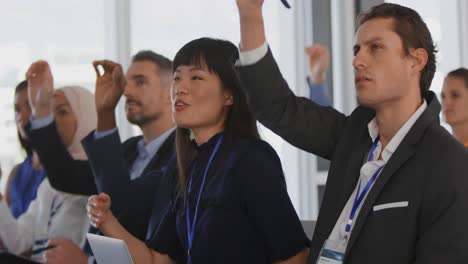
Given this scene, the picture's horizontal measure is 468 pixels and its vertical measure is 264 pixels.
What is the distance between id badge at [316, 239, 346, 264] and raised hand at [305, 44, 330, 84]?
115cm

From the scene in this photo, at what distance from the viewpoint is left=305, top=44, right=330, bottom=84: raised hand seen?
9.01ft

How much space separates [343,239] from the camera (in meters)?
1.74

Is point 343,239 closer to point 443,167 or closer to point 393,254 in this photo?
point 393,254

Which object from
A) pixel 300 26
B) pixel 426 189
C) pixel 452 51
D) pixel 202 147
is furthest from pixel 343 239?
pixel 452 51

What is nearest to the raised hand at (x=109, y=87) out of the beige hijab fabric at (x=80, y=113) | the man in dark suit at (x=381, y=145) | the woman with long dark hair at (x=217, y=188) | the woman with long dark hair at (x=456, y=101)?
the woman with long dark hair at (x=217, y=188)

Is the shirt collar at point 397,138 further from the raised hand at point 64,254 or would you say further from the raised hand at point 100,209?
the raised hand at point 64,254

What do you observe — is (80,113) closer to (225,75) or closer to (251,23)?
(225,75)

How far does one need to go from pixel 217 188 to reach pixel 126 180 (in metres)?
0.80

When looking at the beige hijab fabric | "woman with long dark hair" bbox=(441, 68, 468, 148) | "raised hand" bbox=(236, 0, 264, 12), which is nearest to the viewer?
"raised hand" bbox=(236, 0, 264, 12)

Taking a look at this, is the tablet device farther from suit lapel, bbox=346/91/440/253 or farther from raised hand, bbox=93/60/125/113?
raised hand, bbox=93/60/125/113

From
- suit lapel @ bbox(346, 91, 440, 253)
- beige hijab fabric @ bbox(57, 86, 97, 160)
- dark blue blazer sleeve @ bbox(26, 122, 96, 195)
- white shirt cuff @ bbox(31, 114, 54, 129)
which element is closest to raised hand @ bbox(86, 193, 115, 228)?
suit lapel @ bbox(346, 91, 440, 253)

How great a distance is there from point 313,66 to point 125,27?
305cm

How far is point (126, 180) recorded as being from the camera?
2725mm

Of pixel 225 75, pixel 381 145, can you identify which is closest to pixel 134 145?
pixel 225 75
